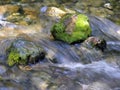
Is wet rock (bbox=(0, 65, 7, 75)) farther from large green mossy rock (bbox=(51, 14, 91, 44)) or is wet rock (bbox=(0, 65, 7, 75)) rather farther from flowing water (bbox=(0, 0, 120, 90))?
large green mossy rock (bbox=(51, 14, 91, 44))

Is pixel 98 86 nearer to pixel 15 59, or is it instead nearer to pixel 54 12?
pixel 15 59

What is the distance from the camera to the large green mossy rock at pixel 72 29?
26.0 ft

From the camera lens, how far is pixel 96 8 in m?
11.0

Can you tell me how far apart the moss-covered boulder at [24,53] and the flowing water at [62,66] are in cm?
15

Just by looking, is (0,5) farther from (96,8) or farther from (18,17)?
(96,8)

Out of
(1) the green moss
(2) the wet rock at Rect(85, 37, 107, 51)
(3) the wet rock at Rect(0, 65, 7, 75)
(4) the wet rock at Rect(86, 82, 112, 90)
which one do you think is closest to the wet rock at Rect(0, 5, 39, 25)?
(2) the wet rock at Rect(85, 37, 107, 51)

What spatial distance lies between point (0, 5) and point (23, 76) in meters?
4.68

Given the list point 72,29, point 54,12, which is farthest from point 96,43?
point 54,12

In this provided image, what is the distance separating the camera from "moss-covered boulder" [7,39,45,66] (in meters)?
6.70

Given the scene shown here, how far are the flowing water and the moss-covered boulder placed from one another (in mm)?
149

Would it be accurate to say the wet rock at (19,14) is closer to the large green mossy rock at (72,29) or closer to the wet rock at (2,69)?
the large green mossy rock at (72,29)

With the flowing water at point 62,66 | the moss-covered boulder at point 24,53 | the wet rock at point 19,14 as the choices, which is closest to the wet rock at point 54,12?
the wet rock at point 19,14

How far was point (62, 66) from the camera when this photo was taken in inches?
279

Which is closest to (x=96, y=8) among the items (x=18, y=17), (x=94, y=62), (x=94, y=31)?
(x=94, y=31)
